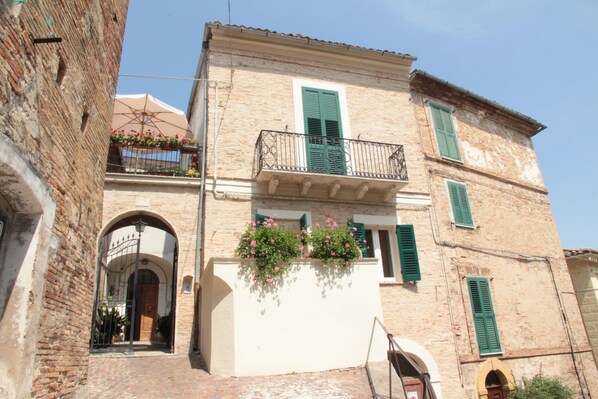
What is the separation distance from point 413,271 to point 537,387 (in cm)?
462

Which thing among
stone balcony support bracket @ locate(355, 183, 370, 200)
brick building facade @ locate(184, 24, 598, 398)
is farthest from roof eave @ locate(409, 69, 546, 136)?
stone balcony support bracket @ locate(355, 183, 370, 200)

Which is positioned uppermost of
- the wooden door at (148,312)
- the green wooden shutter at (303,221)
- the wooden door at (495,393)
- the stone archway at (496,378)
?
the green wooden shutter at (303,221)

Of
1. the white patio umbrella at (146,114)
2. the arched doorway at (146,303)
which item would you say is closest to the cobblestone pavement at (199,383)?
the white patio umbrella at (146,114)

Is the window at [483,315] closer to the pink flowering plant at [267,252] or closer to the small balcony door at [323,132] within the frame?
the small balcony door at [323,132]

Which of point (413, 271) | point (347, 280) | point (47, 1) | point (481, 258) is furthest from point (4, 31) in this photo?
point (481, 258)

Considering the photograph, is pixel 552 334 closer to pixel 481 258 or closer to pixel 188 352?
pixel 481 258

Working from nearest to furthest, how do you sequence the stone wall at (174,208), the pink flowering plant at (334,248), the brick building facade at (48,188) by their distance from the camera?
the brick building facade at (48,188)
the pink flowering plant at (334,248)
the stone wall at (174,208)

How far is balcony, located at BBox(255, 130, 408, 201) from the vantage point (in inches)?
398

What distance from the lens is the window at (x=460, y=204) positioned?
12209 millimetres

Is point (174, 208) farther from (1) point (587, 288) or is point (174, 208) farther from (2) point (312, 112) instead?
(1) point (587, 288)

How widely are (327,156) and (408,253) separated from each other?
10.7 feet

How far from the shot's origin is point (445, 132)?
1330 centimetres

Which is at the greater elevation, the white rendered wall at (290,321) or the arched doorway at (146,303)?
the arched doorway at (146,303)

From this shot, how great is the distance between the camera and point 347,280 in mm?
8516
